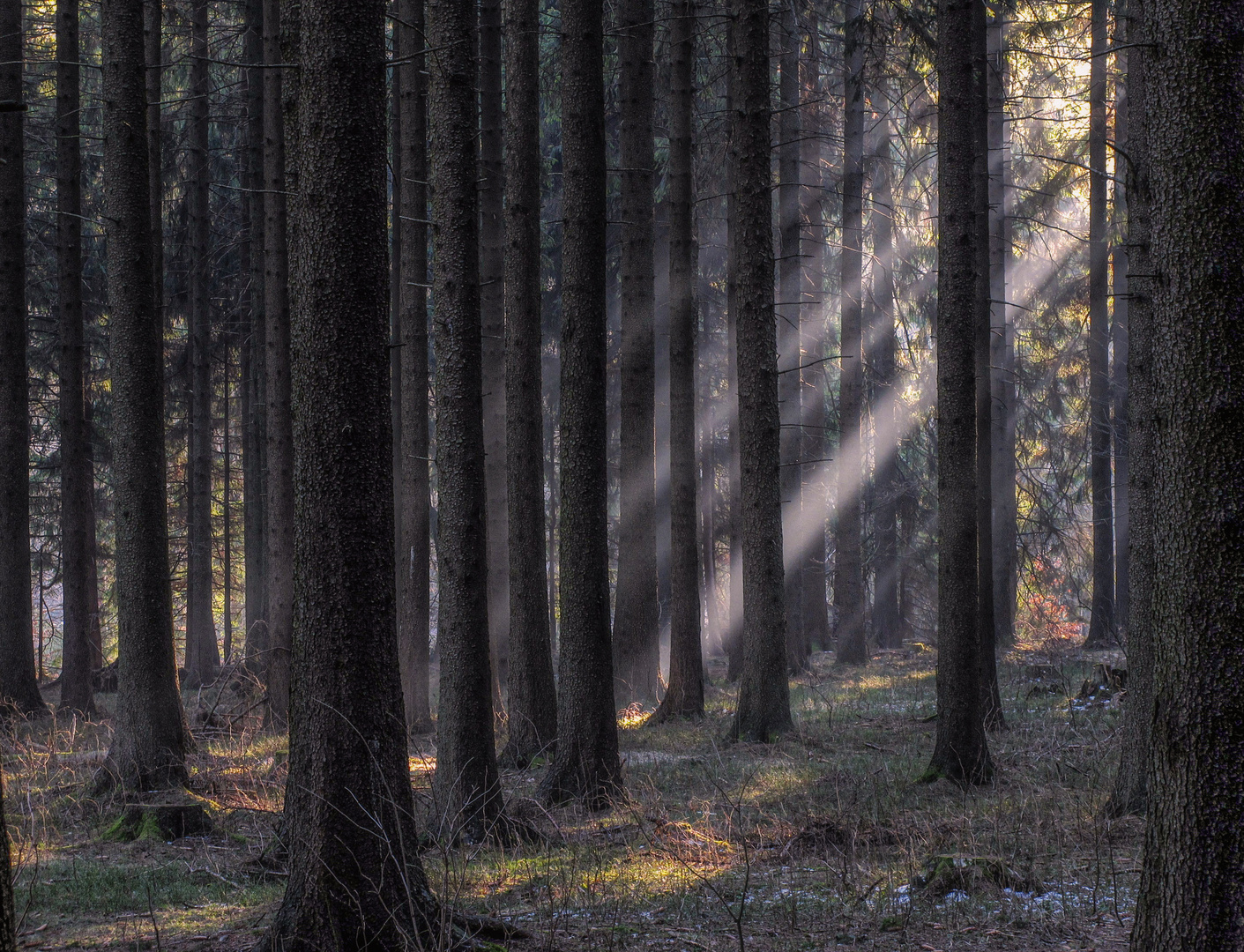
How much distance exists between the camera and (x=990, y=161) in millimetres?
21359

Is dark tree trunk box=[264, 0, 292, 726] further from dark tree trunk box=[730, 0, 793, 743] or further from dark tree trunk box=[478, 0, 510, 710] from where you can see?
dark tree trunk box=[730, 0, 793, 743]

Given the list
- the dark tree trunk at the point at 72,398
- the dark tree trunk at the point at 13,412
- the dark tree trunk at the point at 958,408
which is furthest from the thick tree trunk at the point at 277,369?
the dark tree trunk at the point at 958,408

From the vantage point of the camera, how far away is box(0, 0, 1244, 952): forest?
170 inches

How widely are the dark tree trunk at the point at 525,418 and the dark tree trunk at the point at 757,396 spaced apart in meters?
2.56

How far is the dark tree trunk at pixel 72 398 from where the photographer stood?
14492mm

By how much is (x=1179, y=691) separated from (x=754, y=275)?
8.35 metres

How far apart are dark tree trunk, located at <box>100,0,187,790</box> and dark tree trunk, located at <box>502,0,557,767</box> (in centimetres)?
365

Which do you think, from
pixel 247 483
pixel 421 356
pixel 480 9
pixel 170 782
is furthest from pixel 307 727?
pixel 247 483

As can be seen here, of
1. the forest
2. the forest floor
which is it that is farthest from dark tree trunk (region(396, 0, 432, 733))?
the forest floor

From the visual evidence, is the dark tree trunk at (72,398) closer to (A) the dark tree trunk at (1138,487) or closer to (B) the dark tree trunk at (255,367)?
(B) the dark tree trunk at (255,367)

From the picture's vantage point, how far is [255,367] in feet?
72.5

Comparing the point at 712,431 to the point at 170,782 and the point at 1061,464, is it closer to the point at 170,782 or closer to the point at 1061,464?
the point at 1061,464

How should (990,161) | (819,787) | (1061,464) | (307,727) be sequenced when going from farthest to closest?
(1061,464), (990,161), (819,787), (307,727)

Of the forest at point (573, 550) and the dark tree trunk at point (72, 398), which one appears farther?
the dark tree trunk at point (72, 398)
